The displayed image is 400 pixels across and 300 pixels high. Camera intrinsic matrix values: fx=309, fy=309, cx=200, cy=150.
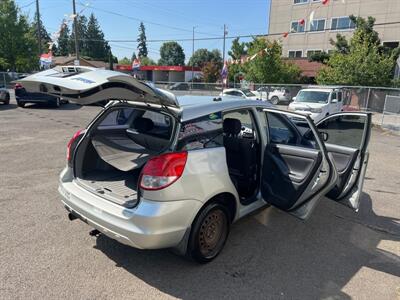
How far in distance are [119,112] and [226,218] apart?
1.78 metres

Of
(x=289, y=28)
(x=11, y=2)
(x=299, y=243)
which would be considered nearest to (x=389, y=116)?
(x=299, y=243)

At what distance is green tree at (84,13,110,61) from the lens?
8912 cm

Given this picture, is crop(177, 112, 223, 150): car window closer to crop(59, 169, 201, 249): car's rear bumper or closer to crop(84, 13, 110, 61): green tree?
crop(59, 169, 201, 249): car's rear bumper

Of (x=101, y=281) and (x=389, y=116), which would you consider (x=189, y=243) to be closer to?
(x=101, y=281)

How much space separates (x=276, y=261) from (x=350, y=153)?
6.19 ft

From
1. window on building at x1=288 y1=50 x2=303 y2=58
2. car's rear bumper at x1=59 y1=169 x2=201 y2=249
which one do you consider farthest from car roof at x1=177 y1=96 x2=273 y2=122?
window on building at x1=288 y1=50 x2=303 y2=58

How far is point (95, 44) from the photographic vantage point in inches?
3524

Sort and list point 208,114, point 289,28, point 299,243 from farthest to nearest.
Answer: point 289,28 → point 299,243 → point 208,114

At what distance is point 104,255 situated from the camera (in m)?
3.18

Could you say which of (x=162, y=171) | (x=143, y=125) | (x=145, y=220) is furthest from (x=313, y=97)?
(x=145, y=220)

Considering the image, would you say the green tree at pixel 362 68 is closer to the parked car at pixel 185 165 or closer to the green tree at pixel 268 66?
the green tree at pixel 268 66

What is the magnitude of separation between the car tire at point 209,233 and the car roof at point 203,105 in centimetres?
87

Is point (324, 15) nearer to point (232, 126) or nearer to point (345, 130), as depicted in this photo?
point (345, 130)

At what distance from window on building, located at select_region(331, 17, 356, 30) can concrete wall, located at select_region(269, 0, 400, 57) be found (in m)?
0.42
